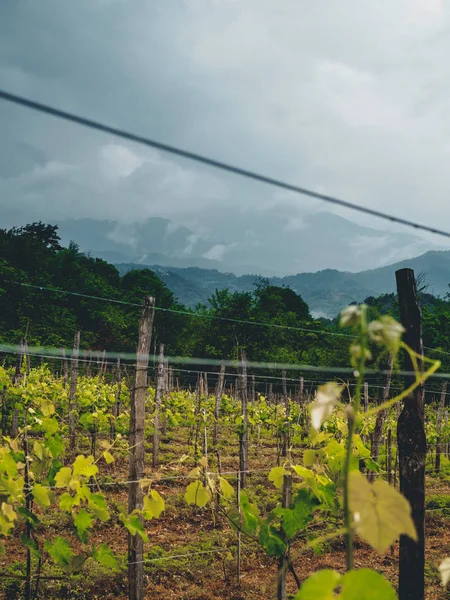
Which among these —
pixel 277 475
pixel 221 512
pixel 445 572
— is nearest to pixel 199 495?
pixel 277 475

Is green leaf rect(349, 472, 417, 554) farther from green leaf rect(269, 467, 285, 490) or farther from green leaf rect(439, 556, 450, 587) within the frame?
green leaf rect(269, 467, 285, 490)

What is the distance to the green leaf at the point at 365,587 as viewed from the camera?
49 centimetres

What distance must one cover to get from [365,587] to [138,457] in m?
3.65

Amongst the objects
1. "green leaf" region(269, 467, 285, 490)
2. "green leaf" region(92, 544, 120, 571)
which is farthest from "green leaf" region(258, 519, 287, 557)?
"green leaf" region(92, 544, 120, 571)

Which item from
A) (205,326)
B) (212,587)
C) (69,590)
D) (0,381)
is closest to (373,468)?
(212,587)

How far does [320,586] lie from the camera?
0.53m

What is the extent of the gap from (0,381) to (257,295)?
4238 cm

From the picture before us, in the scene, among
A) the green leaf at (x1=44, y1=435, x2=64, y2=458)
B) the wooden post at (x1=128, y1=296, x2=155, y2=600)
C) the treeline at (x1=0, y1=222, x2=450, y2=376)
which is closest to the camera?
the green leaf at (x1=44, y1=435, x2=64, y2=458)

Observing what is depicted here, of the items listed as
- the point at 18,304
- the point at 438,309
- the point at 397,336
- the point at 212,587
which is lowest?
the point at 212,587

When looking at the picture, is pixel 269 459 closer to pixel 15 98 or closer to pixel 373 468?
pixel 373 468

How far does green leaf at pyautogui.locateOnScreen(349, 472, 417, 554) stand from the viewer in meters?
0.56

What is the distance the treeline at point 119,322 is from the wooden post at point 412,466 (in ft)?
96.4

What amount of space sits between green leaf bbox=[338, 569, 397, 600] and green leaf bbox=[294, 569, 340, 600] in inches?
0.9

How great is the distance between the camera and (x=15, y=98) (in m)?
1.23
